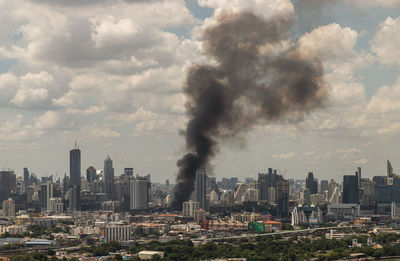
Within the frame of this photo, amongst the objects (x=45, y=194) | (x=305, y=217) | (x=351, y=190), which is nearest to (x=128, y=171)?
(x=45, y=194)

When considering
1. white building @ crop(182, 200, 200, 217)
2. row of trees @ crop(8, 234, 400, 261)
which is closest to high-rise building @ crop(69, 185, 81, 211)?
white building @ crop(182, 200, 200, 217)

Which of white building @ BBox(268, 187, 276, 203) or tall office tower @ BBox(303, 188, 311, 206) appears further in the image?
white building @ BBox(268, 187, 276, 203)

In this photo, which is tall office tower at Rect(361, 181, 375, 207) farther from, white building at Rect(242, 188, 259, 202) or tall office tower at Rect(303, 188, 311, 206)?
white building at Rect(242, 188, 259, 202)

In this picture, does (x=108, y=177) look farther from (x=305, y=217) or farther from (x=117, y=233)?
(x=117, y=233)

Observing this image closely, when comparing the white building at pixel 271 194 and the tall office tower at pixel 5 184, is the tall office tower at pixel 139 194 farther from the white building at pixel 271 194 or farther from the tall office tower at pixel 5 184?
the tall office tower at pixel 5 184

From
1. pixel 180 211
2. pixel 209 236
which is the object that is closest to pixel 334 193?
pixel 180 211

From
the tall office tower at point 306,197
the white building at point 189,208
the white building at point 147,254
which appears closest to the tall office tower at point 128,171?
the tall office tower at point 306,197
